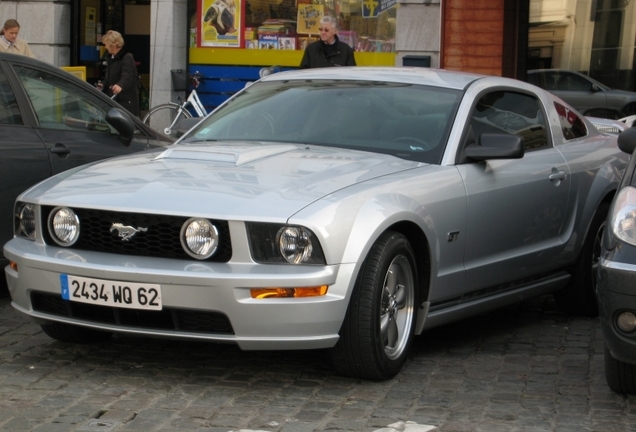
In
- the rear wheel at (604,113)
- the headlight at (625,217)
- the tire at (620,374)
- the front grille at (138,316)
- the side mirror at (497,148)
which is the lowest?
the tire at (620,374)

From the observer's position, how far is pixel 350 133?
21.3 feet

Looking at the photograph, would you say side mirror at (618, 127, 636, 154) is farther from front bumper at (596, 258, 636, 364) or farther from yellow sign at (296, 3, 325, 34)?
yellow sign at (296, 3, 325, 34)

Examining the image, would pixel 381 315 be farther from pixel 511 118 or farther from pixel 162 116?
pixel 162 116

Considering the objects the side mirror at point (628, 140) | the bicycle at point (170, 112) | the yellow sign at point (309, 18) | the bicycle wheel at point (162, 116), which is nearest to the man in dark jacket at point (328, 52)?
the yellow sign at point (309, 18)

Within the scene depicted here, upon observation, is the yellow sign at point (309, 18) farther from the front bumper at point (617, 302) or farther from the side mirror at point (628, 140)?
the front bumper at point (617, 302)

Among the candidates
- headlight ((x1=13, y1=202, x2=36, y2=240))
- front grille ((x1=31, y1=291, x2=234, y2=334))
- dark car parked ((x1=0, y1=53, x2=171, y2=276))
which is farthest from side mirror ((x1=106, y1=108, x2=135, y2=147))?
front grille ((x1=31, y1=291, x2=234, y2=334))

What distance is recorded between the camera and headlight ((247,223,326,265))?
5.16 metres

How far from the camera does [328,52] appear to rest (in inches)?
514

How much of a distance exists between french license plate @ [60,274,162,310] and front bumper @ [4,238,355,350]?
0.09ft

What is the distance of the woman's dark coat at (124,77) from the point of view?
1465 centimetres

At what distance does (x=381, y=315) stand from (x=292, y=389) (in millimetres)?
534

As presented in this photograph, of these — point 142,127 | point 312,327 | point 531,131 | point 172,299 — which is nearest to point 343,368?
point 312,327

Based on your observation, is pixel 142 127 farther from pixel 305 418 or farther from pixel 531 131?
pixel 305 418

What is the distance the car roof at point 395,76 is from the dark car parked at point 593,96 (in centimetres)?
792
